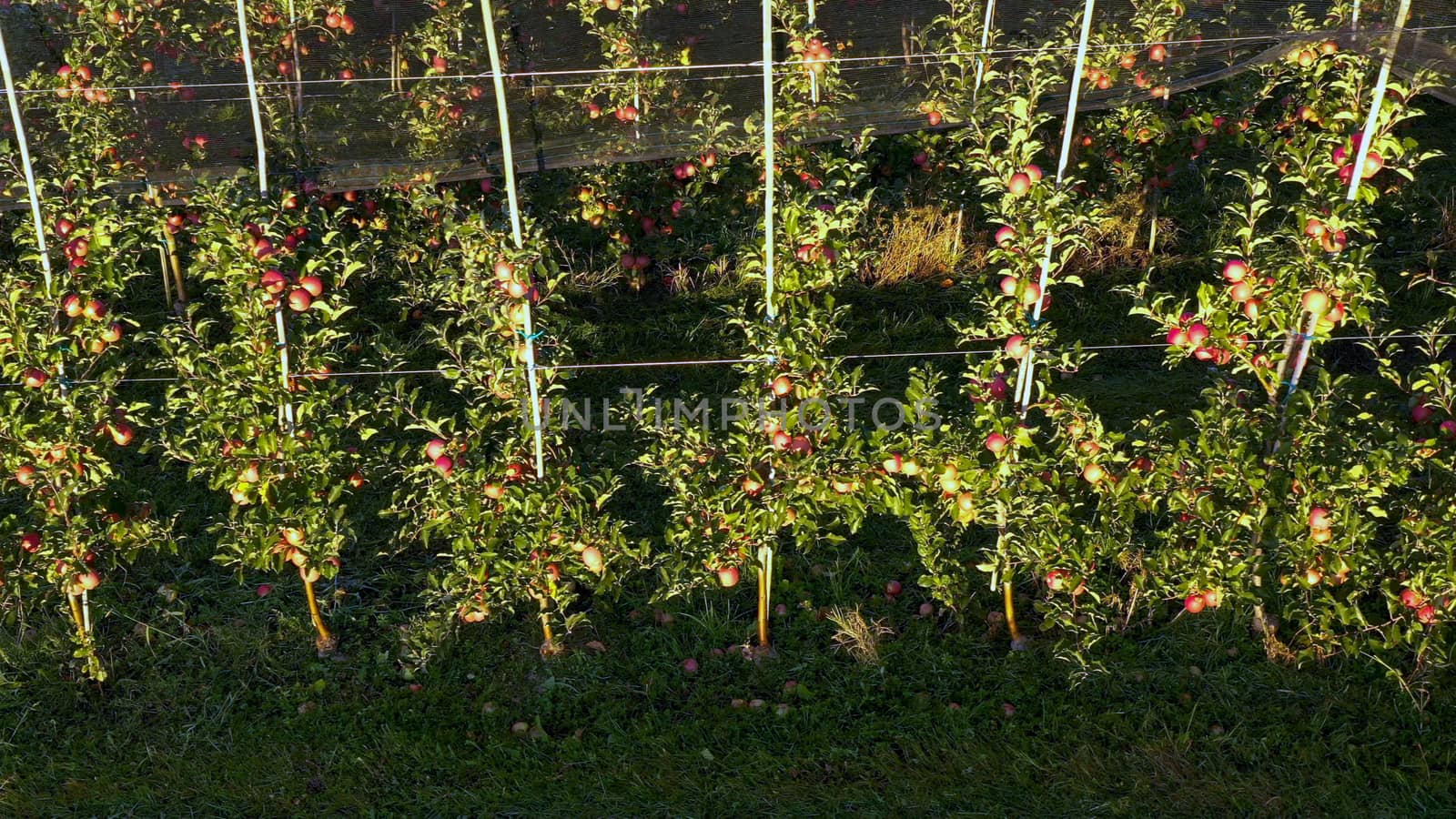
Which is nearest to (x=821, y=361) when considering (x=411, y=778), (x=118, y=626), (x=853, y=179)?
(x=853, y=179)

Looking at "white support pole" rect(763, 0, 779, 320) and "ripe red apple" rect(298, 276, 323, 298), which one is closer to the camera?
"white support pole" rect(763, 0, 779, 320)

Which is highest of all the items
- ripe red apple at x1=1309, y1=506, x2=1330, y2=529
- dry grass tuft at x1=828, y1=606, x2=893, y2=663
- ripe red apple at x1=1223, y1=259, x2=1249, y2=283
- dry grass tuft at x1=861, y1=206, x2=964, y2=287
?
ripe red apple at x1=1223, y1=259, x2=1249, y2=283

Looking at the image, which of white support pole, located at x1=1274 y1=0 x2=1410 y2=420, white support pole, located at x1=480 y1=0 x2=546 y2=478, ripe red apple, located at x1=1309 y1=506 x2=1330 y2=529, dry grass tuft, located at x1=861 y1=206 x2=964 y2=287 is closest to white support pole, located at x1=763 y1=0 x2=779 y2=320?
white support pole, located at x1=480 y1=0 x2=546 y2=478

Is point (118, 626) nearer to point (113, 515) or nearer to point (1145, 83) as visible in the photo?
point (113, 515)

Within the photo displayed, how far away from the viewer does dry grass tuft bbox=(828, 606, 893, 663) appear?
12.1 ft

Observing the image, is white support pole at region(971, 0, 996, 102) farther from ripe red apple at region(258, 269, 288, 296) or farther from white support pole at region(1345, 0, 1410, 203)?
ripe red apple at region(258, 269, 288, 296)

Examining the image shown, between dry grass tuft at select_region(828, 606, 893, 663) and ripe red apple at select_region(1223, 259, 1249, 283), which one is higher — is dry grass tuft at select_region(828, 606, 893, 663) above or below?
below

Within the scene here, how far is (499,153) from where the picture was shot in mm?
5527

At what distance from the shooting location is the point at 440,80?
5438mm

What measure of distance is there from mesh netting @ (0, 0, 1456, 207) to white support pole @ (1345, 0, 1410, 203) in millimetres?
2040

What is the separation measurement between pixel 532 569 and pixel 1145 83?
3673 mm

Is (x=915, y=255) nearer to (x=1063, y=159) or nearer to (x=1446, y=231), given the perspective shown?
(x=1446, y=231)

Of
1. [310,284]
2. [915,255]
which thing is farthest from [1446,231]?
[310,284]

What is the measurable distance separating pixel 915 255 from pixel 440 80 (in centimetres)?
230
